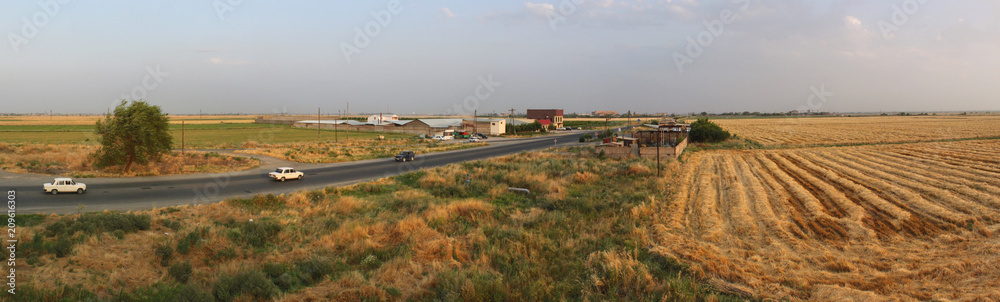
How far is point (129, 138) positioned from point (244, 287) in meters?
24.7

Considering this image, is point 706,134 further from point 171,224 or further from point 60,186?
point 60,186

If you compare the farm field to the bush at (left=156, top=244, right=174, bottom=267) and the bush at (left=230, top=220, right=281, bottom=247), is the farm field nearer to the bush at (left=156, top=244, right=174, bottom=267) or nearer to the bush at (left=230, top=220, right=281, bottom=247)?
the bush at (left=230, top=220, right=281, bottom=247)

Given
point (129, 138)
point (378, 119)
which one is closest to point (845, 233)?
point (129, 138)

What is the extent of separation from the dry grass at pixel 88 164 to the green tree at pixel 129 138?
2.06 feet

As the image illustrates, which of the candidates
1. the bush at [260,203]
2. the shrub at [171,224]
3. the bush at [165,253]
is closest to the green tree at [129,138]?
the bush at [260,203]

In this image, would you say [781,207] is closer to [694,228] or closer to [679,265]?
[694,228]

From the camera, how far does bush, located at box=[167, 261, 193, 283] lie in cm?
1019

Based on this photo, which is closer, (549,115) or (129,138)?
(129,138)

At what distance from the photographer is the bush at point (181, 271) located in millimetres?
10188

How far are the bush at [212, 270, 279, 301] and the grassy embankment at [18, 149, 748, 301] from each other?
30 millimetres

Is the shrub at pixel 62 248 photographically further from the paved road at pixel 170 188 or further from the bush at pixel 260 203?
the paved road at pixel 170 188

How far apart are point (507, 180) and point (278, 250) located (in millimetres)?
14418

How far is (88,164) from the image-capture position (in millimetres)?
27766

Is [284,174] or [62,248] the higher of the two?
[284,174]
